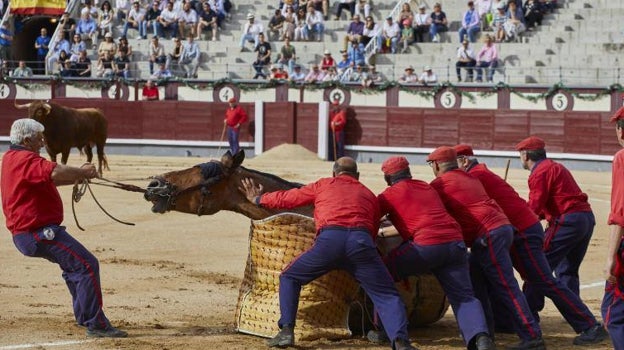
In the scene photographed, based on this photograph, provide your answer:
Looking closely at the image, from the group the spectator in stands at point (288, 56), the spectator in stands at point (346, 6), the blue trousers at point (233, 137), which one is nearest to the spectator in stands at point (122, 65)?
the blue trousers at point (233, 137)

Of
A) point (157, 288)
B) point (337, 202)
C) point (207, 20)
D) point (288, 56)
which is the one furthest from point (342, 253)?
point (207, 20)

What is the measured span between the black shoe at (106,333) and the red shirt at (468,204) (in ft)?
7.59

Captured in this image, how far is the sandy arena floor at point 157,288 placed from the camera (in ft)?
26.1

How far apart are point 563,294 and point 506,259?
61 centimetres

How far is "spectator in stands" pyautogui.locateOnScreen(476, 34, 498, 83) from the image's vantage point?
25.5 metres

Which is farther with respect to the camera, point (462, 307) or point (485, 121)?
point (485, 121)

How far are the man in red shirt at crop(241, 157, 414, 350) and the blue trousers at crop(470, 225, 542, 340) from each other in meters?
0.74

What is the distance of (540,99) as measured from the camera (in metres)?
25.2

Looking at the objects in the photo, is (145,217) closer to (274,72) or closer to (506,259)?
(506,259)

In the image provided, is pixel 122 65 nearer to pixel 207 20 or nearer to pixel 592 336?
pixel 207 20

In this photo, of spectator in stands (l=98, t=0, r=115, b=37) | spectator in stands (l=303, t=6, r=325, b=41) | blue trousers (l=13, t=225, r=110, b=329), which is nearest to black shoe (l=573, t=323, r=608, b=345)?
blue trousers (l=13, t=225, r=110, b=329)

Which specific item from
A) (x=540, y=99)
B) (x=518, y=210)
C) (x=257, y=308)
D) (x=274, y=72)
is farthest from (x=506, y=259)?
(x=274, y=72)

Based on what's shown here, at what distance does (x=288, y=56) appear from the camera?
27.7m

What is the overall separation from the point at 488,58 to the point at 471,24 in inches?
51.3
